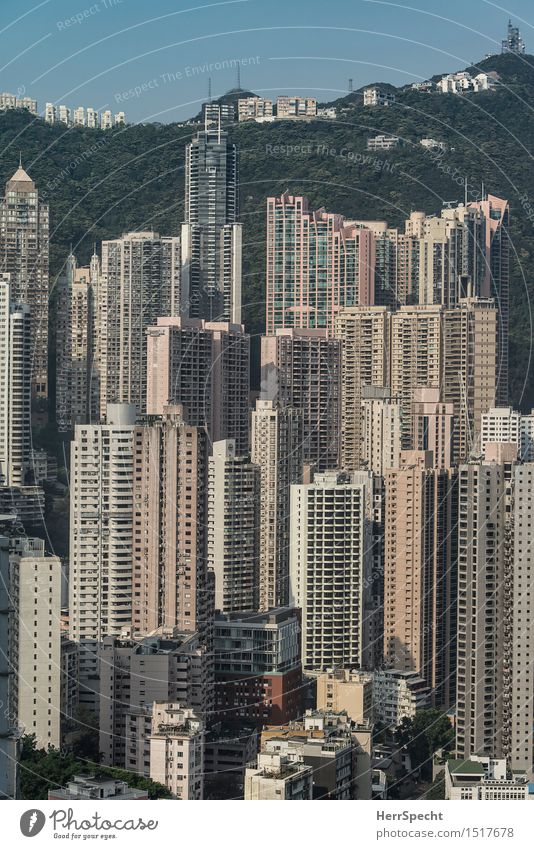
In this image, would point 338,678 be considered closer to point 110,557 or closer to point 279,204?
point 110,557

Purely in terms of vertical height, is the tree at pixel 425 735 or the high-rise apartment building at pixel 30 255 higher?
the high-rise apartment building at pixel 30 255

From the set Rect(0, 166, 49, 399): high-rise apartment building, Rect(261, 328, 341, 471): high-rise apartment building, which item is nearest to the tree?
Rect(261, 328, 341, 471): high-rise apartment building

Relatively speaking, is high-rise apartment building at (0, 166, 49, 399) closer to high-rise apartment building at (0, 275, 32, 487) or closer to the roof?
high-rise apartment building at (0, 275, 32, 487)

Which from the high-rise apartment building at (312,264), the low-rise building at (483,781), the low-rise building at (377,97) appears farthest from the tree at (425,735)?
the low-rise building at (377,97)

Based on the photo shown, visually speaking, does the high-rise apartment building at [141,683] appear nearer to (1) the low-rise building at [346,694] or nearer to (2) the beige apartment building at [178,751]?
(2) the beige apartment building at [178,751]

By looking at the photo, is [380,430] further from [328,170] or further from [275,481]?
[328,170]
